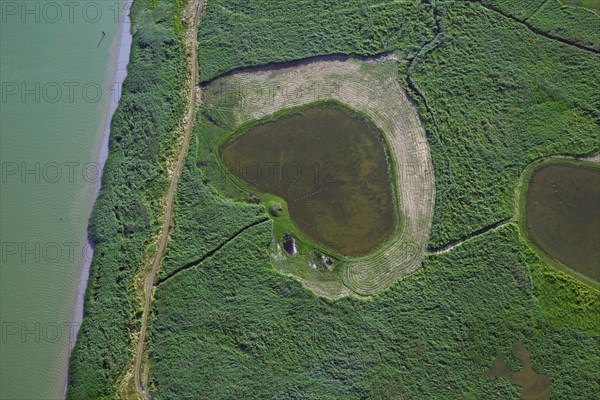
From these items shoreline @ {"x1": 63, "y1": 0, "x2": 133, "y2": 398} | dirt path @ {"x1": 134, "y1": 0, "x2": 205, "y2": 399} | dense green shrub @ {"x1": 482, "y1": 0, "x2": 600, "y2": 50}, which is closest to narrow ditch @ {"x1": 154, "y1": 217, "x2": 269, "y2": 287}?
dirt path @ {"x1": 134, "y1": 0, "x2": 205, "y2": 399}

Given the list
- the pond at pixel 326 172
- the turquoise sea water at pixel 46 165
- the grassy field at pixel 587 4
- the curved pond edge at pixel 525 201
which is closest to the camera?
the curved pond edge at pixel 525 201

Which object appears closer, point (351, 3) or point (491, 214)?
point (491, 214)

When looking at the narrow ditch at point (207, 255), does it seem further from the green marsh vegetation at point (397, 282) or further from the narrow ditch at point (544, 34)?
the narrow ditch at point (544, 34)

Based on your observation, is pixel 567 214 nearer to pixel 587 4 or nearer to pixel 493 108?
pixel 493 108

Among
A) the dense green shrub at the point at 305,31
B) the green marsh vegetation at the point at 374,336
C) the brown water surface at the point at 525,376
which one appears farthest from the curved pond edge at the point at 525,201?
the dense green shrub at the point at 305,31

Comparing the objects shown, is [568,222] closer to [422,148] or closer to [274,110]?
[422,148]

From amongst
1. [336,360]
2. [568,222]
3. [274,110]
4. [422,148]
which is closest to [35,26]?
[274,110]
